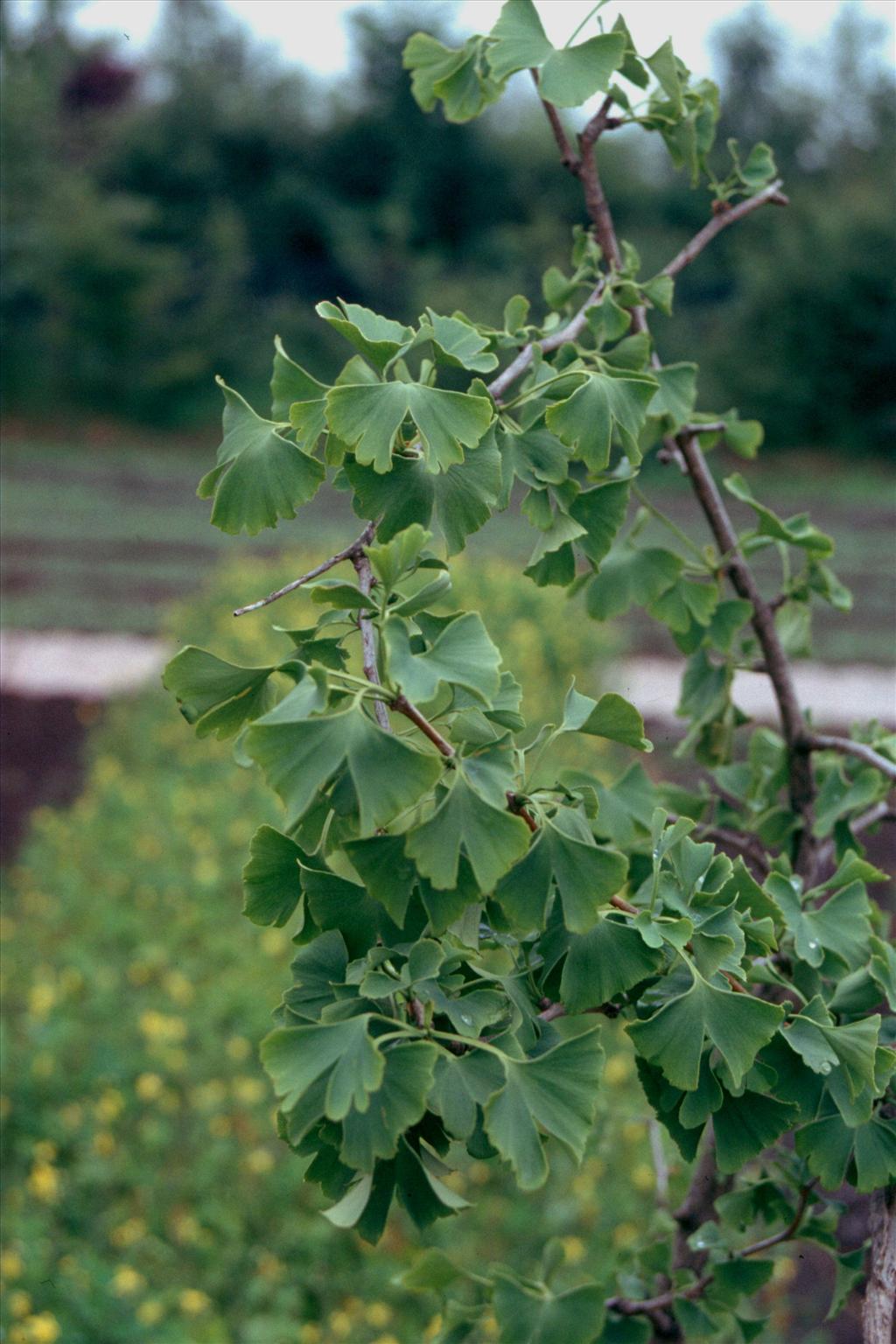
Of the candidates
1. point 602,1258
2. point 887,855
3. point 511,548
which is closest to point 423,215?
point 511,548

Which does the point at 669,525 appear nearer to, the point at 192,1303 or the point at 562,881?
the point at 562,881

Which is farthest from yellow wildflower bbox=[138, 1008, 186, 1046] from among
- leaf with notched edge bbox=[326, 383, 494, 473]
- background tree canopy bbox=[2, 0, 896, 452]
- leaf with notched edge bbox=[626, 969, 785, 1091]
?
background tree canopy bbox=[2, 0, 896, 452]

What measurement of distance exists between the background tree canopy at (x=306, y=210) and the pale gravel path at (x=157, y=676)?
701cm

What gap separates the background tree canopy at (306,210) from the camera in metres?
13.4

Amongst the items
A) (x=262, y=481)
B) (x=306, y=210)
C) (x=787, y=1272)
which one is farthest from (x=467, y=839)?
(x=306, y=210)

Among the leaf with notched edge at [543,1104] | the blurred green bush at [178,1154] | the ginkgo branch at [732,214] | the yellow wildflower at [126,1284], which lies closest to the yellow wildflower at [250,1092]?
the blurred green bush at [178,1154]

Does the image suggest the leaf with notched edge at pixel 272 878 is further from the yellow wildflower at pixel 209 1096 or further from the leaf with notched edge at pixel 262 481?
the yellow wildflower at pixel 209 1096

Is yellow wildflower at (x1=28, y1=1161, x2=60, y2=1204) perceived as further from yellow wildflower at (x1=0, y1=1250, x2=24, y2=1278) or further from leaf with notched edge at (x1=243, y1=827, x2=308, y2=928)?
leaf with notched edge at (x1=243, y1=827, x2=308, y2=928)

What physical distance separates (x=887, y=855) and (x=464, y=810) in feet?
12.2

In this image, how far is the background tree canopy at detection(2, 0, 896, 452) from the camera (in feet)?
44.1

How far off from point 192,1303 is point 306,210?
47.9 feet

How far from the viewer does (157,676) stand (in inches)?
215

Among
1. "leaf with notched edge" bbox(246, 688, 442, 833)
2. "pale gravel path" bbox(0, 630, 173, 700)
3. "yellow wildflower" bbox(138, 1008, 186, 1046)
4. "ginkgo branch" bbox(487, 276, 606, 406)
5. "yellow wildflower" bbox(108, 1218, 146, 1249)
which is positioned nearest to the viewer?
"leaf with notched edge" bbox(246, 688, 442, 833)

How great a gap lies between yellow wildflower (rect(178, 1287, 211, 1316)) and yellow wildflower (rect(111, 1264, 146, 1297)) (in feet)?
0.22
